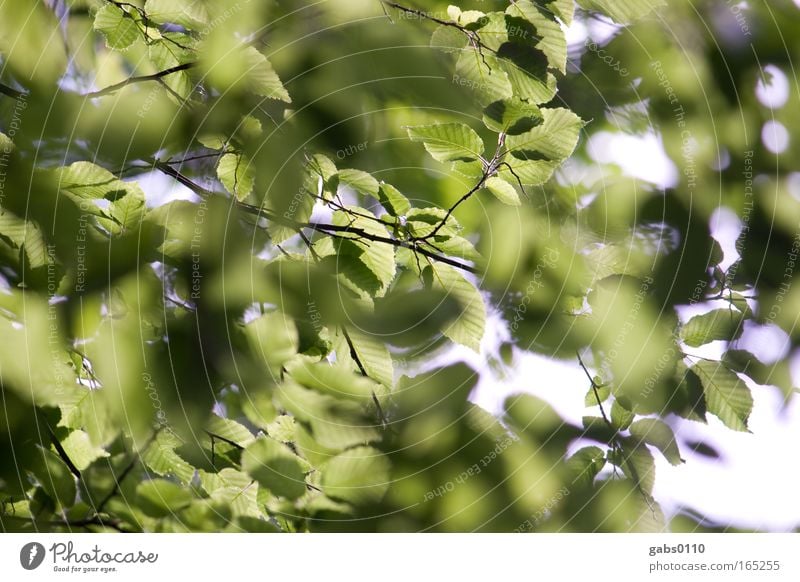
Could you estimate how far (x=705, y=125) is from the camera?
1.52ft

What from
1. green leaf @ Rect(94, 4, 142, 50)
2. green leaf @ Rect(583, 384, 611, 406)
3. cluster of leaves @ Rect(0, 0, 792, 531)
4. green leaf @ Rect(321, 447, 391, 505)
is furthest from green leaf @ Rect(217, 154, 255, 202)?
green leaf @ Rect(583, 384, 611, 406)

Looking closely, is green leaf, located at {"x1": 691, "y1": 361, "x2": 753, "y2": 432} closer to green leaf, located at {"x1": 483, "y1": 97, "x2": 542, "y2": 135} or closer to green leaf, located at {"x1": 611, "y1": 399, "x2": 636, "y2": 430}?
green leaf, located at {"x1": 611, "y1": 399, "x2": 636, "y2": 430}

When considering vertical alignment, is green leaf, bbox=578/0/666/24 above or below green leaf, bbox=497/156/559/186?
above

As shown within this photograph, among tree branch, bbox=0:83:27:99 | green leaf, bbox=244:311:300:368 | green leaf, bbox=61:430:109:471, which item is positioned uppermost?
tree branch, bbox=0:83:27:99

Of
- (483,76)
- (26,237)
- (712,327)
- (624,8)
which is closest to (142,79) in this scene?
(26,237)

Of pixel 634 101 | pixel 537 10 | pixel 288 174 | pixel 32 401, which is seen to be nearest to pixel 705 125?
pixel 634 101

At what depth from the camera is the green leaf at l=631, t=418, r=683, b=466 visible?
0.47 m

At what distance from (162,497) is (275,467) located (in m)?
0.10

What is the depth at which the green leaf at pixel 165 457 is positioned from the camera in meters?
0.44

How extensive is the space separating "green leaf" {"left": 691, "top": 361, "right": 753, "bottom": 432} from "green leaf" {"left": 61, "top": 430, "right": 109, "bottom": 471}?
1.59ft

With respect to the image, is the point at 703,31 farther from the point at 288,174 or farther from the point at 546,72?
the point at 288,174

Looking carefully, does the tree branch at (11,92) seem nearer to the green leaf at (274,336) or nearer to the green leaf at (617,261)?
the green leaf at (274,336)

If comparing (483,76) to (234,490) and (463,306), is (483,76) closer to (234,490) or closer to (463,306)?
(463,306)
